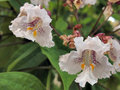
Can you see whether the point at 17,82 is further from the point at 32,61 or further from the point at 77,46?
the point at 32,61

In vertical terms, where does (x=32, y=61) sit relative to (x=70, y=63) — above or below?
below

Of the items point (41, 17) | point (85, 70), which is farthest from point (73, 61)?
point (41, 17)

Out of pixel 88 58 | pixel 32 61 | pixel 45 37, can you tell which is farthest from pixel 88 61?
pixel 32 61

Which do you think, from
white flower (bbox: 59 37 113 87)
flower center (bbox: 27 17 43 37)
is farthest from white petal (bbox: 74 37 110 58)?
flower center (bbox: 27 17 43 37)

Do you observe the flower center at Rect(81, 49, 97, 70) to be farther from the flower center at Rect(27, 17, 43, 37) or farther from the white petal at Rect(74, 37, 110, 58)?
the flower center at Rect(27, 17, 43, 37)

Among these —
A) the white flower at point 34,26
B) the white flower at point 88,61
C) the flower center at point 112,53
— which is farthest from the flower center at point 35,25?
the flower center at point 112,53

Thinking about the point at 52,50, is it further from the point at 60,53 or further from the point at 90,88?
the point at 90,88
